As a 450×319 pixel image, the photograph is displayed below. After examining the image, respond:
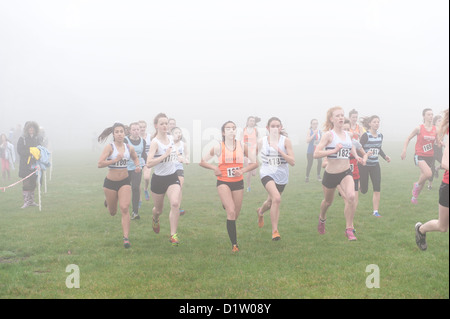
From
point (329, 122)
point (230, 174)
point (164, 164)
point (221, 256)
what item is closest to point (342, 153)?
point (329, 122)

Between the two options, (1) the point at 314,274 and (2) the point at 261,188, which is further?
(2) the point at 261,188

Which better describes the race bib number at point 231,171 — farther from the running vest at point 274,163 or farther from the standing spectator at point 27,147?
the standing spectator at point 27,147

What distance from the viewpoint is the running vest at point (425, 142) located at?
10633 mm

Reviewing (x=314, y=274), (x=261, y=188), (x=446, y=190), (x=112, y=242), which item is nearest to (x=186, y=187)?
(x=261, y=188)

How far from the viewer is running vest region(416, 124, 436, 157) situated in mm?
10633

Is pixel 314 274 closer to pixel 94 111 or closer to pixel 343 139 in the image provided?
pixel 343 139

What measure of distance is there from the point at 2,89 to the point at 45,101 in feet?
43.6

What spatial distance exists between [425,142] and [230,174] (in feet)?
20.1

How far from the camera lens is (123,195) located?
7.58m

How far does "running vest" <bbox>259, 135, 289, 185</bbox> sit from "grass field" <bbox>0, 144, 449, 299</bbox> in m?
1.22

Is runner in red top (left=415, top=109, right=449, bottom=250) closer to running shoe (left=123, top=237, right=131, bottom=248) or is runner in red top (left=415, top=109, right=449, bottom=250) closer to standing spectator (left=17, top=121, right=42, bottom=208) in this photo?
running shoe (left=123, top=237, right=131, bottom=248)
